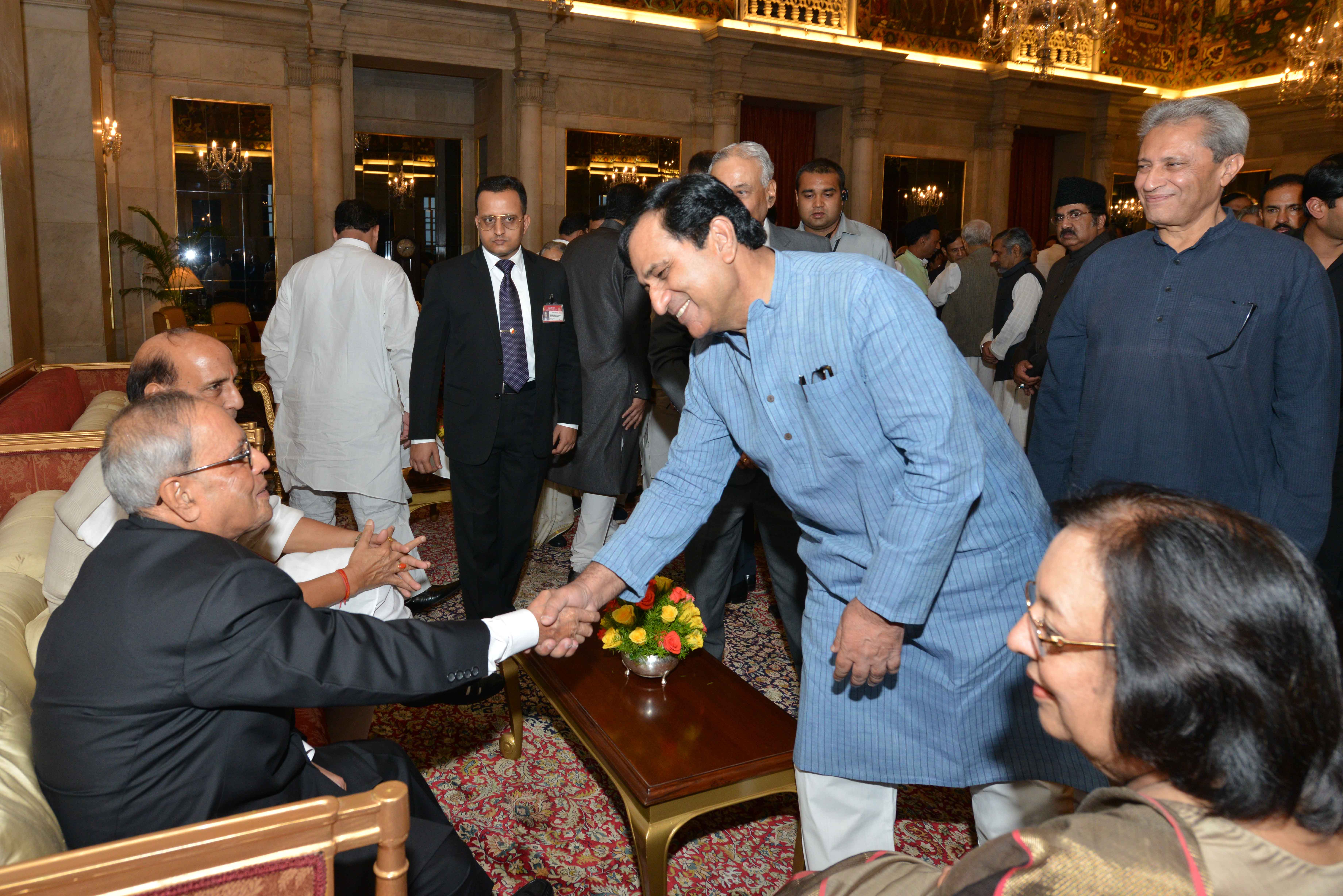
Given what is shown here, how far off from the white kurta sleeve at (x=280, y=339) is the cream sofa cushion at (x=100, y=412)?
63cm

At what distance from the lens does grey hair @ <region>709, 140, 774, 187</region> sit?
3.13 metres

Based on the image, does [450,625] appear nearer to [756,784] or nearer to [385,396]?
[756,784]

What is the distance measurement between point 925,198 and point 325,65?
8454 millimetres

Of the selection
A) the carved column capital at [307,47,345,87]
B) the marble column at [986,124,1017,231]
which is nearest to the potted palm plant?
the carved column capital at [307,47,345,87]

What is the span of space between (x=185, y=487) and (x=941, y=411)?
50.5 inches

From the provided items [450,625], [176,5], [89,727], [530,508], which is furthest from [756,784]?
[176,5]

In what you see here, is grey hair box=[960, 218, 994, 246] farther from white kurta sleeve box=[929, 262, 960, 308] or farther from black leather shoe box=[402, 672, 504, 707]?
black leather shoe box=[402, 672, 504, 707]

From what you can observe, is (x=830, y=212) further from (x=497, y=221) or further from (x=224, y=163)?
(x=224, y=163)

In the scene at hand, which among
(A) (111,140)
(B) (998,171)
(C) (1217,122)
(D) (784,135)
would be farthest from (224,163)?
(B) (998,171)

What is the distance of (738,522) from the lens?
3.38m

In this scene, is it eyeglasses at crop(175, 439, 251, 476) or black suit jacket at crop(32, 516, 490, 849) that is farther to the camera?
eyeglasses at crop(175, 439, 251, 476)

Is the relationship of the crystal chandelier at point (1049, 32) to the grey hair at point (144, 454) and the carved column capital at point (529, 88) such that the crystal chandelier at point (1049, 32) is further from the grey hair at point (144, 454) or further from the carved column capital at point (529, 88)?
the grey hair at point (144, 454)

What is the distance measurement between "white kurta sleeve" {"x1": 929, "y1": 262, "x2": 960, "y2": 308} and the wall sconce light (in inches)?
317

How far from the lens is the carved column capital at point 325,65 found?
983 centimetres
